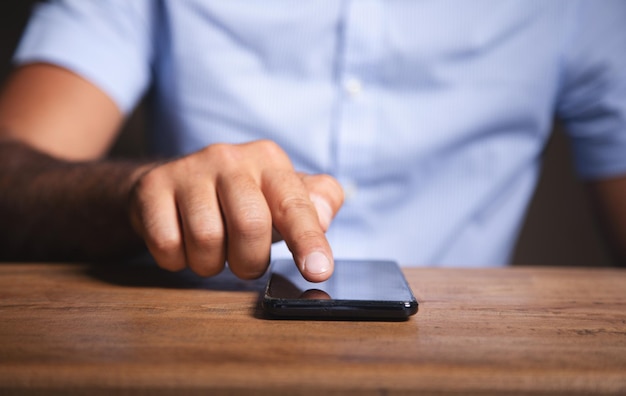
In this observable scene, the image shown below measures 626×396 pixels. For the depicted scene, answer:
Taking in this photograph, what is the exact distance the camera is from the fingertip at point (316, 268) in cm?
36

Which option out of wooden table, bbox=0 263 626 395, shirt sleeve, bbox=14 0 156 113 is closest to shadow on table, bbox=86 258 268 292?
wooden table, bbox=0 263 626 395

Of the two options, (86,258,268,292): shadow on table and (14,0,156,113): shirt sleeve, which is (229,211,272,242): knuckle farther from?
(14,0,156,113): shirt sleeve

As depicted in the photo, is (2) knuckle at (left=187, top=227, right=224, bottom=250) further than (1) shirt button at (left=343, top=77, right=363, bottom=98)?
No

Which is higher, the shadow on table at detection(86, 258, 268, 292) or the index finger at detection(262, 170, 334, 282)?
the index finger at detection(262, 170, 334, 282)

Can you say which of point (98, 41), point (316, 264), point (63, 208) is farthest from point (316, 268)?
point (98, 41)

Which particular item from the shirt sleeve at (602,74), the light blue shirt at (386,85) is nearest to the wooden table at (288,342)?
the light blue shirt at (386,85)

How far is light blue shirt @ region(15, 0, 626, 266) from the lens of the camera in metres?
0.81

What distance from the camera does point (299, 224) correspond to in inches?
15.5

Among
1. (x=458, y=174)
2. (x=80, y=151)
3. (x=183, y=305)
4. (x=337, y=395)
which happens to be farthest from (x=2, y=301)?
(x=458, y=174)

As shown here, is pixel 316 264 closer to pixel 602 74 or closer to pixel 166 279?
pixel 166 279

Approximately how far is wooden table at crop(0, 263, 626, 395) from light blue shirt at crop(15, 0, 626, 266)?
1.29ft

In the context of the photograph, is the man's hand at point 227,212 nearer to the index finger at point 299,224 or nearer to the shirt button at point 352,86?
the index finger at point 299,224

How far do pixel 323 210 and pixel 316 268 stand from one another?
99 mm

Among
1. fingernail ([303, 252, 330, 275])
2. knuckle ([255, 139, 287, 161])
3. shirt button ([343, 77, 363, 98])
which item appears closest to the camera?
fingernail ([303, 252, 330, 275])
